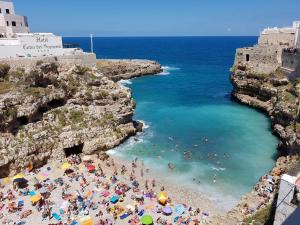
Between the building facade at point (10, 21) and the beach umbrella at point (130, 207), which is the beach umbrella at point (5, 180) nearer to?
the beach umbrella at point (130, 207)

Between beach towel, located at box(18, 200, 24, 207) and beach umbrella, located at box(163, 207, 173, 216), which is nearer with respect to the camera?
beach umbrella, located at box(163, 207, 173, 216)

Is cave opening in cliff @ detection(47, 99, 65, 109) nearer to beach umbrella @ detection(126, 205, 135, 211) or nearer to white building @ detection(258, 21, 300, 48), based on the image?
beach umbrella @ detection(126, 205, 135, 211)

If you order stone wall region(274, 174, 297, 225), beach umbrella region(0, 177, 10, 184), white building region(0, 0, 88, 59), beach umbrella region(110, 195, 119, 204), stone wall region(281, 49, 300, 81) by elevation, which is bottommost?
beach umbrella region(110, 195, 119, 204)

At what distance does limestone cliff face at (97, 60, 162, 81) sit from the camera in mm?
87812

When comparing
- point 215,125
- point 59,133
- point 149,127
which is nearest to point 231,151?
point 215,125

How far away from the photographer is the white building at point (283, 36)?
52294 mm

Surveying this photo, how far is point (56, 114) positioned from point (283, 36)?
140 feet

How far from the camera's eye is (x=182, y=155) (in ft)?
120

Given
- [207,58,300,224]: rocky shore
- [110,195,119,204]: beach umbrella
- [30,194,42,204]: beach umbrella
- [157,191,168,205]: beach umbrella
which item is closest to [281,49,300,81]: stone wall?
[207,58,300,224]: rocky shore

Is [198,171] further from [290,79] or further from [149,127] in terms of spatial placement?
[290,79]

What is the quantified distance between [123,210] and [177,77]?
2734 inches

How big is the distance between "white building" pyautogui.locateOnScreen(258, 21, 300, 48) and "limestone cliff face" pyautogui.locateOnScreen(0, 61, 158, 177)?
31.0m

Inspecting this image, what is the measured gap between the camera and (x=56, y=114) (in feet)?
122

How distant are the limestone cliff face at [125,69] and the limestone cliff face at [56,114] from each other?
43.6 meters
